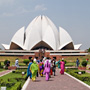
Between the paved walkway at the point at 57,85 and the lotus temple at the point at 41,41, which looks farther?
the lotus temple at the point at 41,41

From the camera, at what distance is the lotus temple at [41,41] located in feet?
118

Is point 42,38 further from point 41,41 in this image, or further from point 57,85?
point 57,85

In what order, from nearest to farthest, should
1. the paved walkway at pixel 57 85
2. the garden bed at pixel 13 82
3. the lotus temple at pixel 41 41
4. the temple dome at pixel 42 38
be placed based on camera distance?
the garden bed at pixel 13 82 → the paved walkway at pixel 57 85 → the lotus temple at pixel 41 41 → the temple dome at pixel 42 38

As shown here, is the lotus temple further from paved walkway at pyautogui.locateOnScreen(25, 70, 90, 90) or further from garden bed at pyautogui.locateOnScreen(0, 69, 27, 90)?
paved walkway at pyautogui.locateOnScreen(25, 70, 90, 90)

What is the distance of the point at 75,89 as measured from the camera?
602 cm

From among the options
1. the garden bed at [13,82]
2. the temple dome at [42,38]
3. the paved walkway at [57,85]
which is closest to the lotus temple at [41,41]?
the temple dome at [42,38]

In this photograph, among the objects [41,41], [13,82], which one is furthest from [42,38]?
[13,82]

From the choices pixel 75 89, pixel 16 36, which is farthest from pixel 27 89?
pixel 16 36

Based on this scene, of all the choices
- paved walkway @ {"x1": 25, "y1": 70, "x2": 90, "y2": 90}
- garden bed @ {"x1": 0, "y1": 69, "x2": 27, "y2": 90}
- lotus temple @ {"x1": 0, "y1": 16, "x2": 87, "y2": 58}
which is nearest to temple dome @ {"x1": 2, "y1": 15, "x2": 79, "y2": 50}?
lotus temple @ {"x1": 0, "y1": 16, "x2": 87, "y2": 58}

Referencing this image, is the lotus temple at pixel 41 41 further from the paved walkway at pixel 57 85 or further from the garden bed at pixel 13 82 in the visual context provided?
the paved walkway at pixel 57 85

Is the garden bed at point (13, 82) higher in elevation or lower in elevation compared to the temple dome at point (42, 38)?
lower

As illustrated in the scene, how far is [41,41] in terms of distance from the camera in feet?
128

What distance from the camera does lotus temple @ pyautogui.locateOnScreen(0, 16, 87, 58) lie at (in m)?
35.9

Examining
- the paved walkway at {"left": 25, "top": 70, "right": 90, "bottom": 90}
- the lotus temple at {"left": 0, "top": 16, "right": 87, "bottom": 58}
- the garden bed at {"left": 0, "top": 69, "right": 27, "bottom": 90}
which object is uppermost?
the lotus temple at {"left": 0, "top": 16, "right": 87, "bottom": 58}
